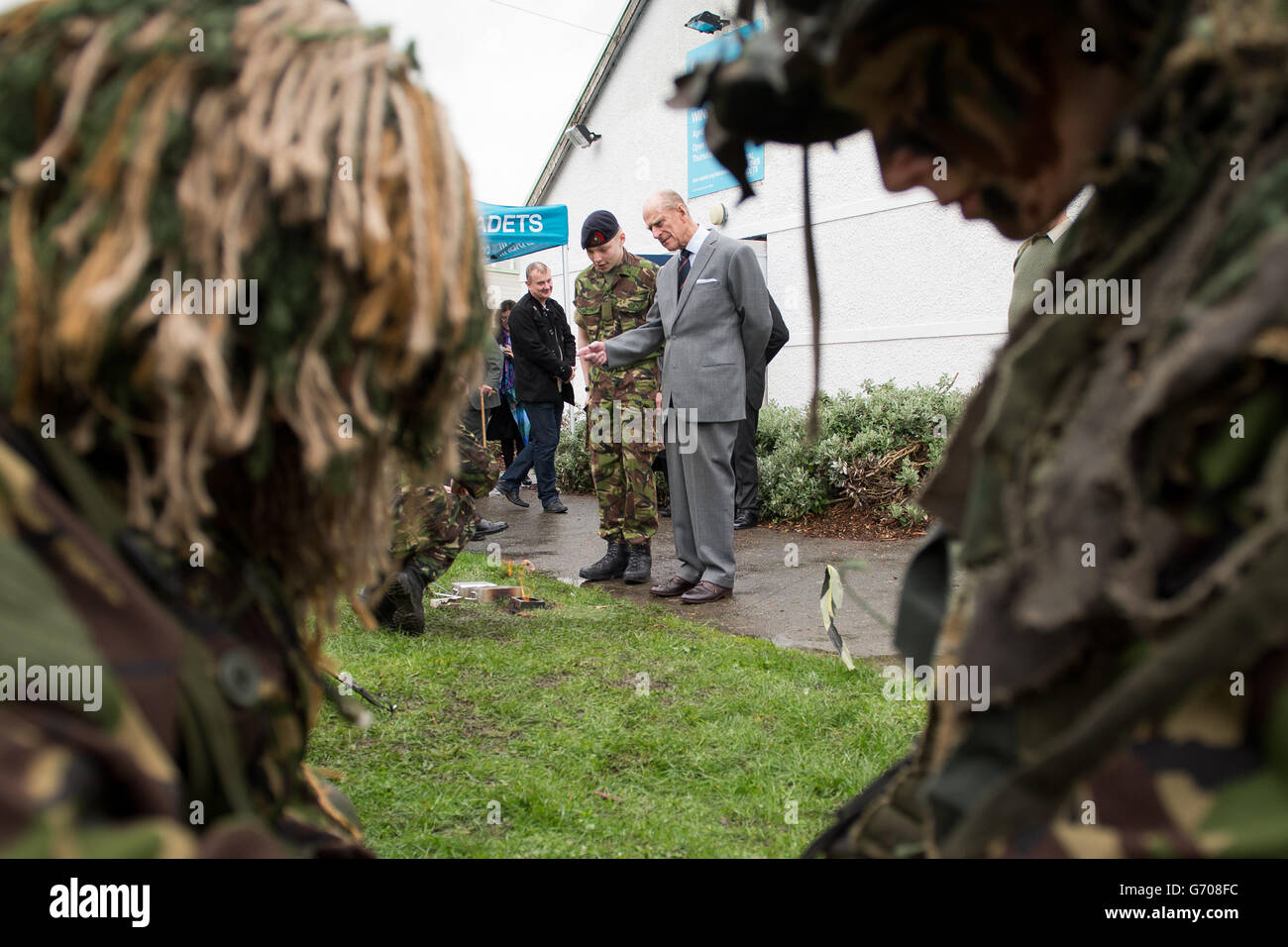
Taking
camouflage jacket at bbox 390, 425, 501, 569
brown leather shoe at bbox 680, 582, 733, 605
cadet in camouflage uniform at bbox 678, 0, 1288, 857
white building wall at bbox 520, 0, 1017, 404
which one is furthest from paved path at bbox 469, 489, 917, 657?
cadet in camouflage uniform at bbox 678, 0, 1288, 857

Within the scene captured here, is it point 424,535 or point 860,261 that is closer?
point 424,535

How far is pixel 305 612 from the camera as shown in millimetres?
1219

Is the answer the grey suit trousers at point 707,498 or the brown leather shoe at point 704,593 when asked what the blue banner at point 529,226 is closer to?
the grey suit trousers at point 707,498

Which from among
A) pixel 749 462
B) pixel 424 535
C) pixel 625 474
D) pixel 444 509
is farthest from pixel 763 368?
pixel 424 535

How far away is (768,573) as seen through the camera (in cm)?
620

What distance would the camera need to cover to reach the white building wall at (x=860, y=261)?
846 cm

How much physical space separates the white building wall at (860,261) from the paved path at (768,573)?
5.80 ft

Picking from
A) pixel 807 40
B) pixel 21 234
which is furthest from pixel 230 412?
pixel 807 40

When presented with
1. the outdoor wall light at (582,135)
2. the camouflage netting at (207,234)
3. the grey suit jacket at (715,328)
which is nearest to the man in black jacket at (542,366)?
the grey suit jacket at (715,328)

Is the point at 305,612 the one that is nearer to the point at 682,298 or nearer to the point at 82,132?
the point at 82,132

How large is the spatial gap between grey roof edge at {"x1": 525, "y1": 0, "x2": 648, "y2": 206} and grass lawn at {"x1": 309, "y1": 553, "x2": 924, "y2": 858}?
1112cm

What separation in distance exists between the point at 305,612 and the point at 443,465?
0.27 metres

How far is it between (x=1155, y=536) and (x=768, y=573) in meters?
5.52

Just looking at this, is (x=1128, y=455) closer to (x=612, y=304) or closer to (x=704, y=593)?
(x=704, y=593)
